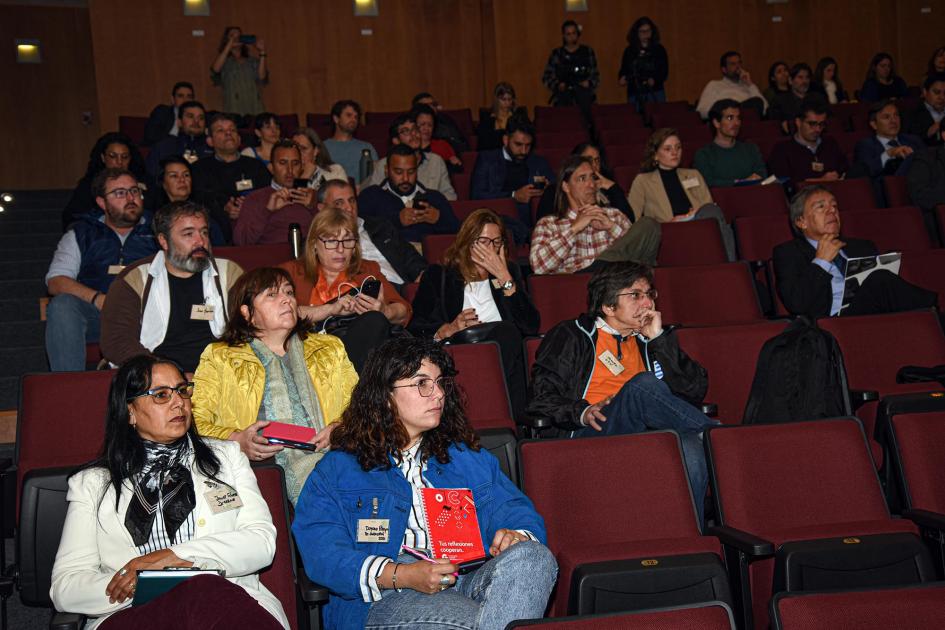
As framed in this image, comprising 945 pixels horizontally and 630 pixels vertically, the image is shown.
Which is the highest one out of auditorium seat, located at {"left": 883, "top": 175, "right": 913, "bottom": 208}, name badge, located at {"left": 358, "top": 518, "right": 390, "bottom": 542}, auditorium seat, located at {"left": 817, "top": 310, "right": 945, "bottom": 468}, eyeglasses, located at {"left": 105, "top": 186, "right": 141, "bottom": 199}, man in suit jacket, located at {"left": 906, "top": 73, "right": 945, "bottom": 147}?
man in suit jacket, located at {"left": 906, "top": 73, "right": 945, "bottom": 147}

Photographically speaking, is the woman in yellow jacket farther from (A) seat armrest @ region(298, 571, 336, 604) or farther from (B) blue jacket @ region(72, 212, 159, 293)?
(B) blue jacket @ region(72, 212, 159, 293)

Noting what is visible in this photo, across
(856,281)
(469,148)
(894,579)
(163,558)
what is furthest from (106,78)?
(894,579)

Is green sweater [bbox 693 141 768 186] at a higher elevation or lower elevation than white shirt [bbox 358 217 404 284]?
higher

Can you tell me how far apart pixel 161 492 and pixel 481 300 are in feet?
6.04

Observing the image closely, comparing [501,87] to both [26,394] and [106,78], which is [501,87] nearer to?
[106,78]

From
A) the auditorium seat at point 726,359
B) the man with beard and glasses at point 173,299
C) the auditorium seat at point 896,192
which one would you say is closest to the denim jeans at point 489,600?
the auditorium seat at point 726,359

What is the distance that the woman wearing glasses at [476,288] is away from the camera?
3.89 metres

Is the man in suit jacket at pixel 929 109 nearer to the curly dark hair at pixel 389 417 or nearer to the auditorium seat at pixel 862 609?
the curly dark hair at pixel 389 417

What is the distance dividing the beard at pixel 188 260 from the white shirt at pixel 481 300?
1018 mm

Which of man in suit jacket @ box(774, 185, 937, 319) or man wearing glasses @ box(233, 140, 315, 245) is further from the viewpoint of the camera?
man wearing glasses @ box(233, 140, 315, 245)

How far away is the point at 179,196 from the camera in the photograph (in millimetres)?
4988

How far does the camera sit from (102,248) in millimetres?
4344

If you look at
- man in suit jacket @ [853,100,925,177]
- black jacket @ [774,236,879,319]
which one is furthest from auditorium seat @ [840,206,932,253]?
man in suit jacket @ [853,100,925,177]

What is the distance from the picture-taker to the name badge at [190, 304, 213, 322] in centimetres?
361
